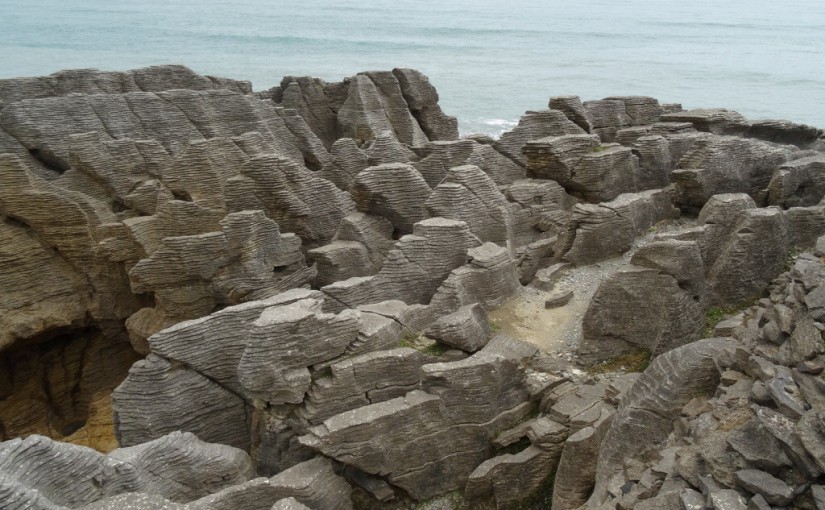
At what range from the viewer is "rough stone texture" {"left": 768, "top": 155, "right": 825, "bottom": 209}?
17609 mm

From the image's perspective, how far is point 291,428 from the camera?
40.3 ft

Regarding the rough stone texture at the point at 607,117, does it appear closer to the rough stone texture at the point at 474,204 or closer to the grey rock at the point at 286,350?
the rough stone texture at the point at 474,204

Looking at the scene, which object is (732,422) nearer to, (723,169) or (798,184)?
(798,184)

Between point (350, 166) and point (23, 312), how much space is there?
11.3 metres

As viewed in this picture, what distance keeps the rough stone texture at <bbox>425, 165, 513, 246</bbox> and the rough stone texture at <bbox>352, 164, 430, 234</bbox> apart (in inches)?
36.6

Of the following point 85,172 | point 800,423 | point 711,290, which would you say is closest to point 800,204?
point 711,290

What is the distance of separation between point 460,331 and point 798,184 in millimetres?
10870

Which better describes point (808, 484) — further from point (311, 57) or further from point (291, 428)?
point (311, 57)

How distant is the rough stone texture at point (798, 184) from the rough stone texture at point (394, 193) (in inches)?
362

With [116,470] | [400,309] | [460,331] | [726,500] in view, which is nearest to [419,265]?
[400,309]

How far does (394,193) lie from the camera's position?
18.1m

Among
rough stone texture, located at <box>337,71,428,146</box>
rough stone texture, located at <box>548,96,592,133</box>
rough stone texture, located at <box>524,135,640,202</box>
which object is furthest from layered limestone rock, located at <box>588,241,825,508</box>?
rough stone texture, located at <box>337,71,428,146</box>

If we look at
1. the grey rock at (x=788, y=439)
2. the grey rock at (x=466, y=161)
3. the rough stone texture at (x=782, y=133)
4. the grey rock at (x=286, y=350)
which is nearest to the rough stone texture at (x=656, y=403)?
the grey rock at (x=788, y=439)

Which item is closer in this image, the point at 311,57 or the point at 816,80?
the point at 816,80
